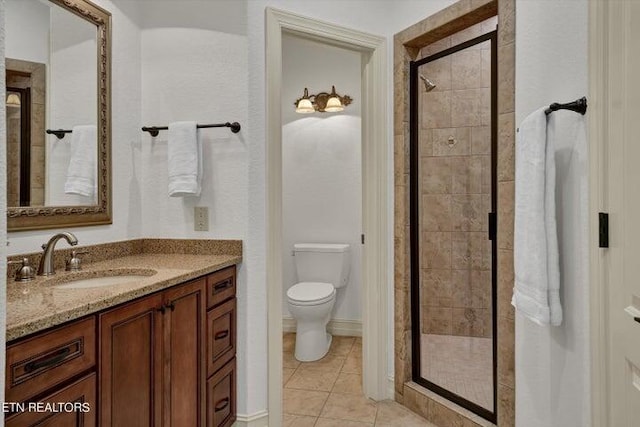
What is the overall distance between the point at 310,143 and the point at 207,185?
5.23ft

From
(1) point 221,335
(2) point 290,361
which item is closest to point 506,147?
(1) point 221,335

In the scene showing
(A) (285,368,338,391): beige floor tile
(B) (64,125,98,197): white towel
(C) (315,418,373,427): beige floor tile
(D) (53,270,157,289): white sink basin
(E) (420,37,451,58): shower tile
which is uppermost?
(E) (420,37,451,58): shower tile

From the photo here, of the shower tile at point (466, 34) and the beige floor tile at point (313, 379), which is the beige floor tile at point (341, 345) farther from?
the shower tile at point (466, 34)

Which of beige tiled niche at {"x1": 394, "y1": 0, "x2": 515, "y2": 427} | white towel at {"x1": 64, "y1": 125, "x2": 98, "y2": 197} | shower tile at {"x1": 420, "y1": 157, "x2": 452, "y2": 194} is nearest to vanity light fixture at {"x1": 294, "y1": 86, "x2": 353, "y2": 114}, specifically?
beige tiled niche at {"x1": 394, "y1": 0, "x2": 515, "y2": 427}

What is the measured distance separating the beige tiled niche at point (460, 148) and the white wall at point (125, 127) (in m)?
1.44

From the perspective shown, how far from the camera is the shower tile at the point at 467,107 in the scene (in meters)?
2.40

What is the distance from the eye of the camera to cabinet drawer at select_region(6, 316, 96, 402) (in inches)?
35.2

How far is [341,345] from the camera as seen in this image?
3.29 metres

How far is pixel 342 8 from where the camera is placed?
226 cm

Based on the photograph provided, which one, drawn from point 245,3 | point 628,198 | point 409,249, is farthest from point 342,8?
point 628,198

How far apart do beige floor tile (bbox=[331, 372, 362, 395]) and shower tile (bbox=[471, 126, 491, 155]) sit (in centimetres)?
166

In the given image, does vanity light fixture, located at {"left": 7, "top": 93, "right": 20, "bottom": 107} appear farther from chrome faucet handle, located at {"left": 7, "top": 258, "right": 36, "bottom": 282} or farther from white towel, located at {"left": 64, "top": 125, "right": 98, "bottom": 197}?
chrome faucet handle, located at {"left": 7, "top": 258, "right": 36, "bottom": 282}

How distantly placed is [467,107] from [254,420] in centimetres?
222

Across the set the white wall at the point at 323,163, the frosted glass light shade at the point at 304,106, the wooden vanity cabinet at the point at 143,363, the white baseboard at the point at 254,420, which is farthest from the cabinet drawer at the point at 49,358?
the frosted glass light shade at the point at 304,106
